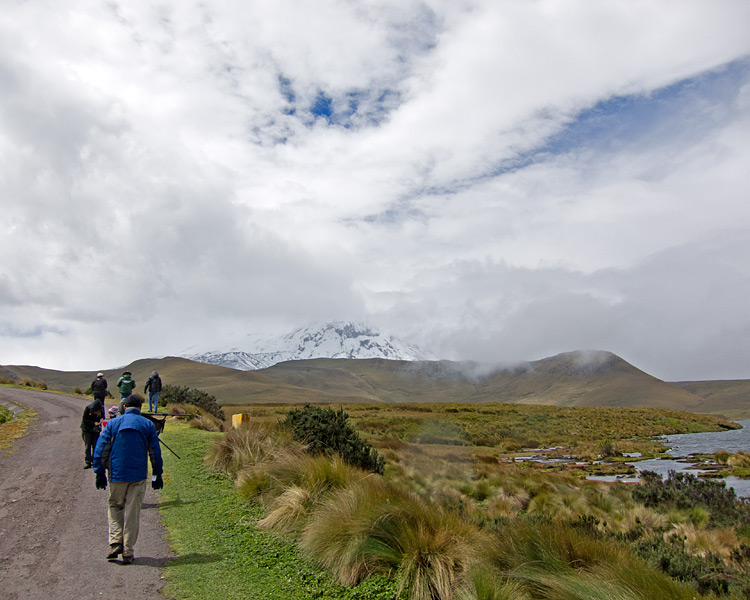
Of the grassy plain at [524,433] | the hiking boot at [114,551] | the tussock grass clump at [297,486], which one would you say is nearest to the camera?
the hiking boot at [114,551]

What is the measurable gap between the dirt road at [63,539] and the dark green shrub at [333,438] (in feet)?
14.9

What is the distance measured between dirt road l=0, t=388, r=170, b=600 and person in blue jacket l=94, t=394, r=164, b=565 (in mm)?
350

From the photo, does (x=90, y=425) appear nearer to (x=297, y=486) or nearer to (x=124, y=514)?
(x=297, y=486)

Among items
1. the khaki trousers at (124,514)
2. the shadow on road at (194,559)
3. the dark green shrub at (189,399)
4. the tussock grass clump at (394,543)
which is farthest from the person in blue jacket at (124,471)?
the dark green shrub at (189,399)

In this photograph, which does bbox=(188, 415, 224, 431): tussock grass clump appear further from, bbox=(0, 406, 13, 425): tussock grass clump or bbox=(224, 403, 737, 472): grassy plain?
bbox=(0, 406, 13, 425): tussock grass clump

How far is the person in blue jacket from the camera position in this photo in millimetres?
7668

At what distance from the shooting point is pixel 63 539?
337 inches

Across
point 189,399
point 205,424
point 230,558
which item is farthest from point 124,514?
point 189,399

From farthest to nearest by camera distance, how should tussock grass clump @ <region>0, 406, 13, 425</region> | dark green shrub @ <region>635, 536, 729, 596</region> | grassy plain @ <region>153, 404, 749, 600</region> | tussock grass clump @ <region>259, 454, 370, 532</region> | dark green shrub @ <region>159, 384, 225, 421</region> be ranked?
dark green shrub @ <region>159, 384, 225, 421</region> → tussock grass clump @ <region>0, 406, 13, 425</region> → tussock grass clump @ <region>259, 454, 370, 532</region> → dark green shrub @ <region>635, 536, 729, 596</region> → grassy plain @ <region>153, 404, 749, 600</region>

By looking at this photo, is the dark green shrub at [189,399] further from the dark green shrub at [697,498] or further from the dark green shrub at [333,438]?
the dark green shrub at [697,498]

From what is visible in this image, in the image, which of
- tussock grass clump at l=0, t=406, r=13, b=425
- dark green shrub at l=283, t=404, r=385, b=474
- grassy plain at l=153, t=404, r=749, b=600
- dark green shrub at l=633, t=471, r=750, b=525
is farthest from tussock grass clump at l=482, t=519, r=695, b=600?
tussock grass clump at l=0, t=406, r=13, b=425

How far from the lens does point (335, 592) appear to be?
23.6 ft

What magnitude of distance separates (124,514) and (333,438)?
325 inches

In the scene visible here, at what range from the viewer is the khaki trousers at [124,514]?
7648 millimetres
